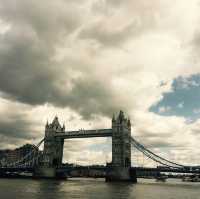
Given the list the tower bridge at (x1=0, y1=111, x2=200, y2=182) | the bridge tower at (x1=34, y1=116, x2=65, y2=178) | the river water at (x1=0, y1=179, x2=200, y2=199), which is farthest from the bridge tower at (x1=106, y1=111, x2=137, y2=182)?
the river water at (x1=0, y1=179, x2=200, y2=199)

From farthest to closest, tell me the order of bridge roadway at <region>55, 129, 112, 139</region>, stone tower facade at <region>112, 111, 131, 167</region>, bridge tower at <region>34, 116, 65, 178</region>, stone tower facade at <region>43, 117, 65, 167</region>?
stone tower facade at <region>43, 117, 65, 167</region> < bridge tower at <region>34, 116, 65, 178</region> < bridge roadway at <region>55, 129, 112, 139</region> < stone tower facade at <region>112, 111, 131, 167</region>

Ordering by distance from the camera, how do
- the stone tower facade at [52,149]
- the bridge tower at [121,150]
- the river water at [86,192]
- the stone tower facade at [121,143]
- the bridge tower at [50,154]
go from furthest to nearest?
the stone tower facade at [52,149] → the bridge tower at [50,154] → the stone tower facade at [121,143] → the bridge tower at [121,150] → the river water at [86,192]

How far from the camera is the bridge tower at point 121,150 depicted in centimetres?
10256

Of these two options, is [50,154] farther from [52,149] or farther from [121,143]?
[121,143]

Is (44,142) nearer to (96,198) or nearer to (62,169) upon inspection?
(62,169)

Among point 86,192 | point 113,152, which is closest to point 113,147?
point 113,152

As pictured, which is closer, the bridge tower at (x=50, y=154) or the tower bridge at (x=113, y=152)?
the tower bridge at (x=113, y=152)

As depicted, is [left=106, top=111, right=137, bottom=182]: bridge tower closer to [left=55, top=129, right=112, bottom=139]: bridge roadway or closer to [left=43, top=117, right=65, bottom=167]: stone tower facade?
[left=55, top=129, right=112, bottom=139]: bridge roadway

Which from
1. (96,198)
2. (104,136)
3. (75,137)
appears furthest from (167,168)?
(96,198)

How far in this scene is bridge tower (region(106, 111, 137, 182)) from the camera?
10256cm

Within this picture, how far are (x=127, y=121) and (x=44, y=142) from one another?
1624 inches

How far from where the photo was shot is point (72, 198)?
45969 millimetres

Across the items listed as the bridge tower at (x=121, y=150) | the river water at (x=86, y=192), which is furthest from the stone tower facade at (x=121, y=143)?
the river water at (x=86, y=192)

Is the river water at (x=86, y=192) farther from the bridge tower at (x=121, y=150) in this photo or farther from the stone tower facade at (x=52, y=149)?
the stone tower facade at (x=52, y=149)
